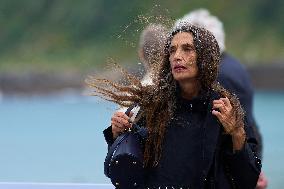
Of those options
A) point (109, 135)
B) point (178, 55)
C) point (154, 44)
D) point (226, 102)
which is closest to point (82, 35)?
point (154, 44)

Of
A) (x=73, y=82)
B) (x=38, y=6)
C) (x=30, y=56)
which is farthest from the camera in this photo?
(x=38, y=6)

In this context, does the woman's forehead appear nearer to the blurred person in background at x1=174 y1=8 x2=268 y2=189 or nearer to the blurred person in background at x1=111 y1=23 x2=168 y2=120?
the blurred person in background at x1=111 y1=23 x2=168 y2=120

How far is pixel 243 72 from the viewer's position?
5.27 m

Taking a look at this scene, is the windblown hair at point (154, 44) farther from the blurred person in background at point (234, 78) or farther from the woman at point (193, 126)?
the blurred person in background at point (234, 78)

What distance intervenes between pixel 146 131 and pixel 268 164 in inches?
348

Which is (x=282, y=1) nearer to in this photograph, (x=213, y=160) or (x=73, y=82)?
(x=73, y=82)

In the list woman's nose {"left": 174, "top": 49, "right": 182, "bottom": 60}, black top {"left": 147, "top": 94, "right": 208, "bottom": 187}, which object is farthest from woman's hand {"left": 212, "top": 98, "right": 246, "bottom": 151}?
woman's nose {"left": 174, "top": 49, "right": 182, "bottom": 60}

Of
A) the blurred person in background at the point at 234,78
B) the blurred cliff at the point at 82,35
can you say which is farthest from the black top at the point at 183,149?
the blurred cliff at the point at 82,35

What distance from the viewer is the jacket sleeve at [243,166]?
11.1ft

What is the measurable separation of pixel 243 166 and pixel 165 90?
1.34 ft

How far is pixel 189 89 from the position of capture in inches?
138

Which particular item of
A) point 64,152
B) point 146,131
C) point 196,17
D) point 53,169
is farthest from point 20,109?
point 146,131

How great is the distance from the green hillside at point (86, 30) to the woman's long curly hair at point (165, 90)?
118 feet

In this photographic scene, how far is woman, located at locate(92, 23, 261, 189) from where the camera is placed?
3389mm
